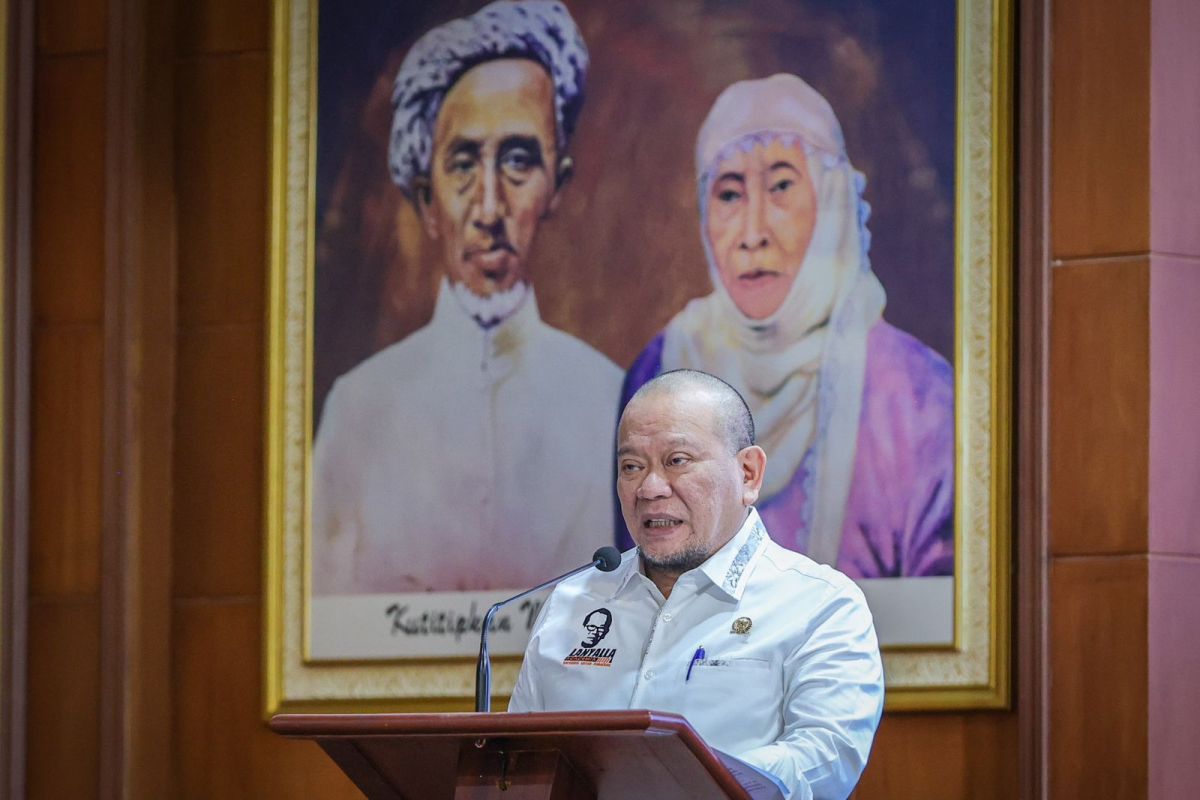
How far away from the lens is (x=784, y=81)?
14.2ft

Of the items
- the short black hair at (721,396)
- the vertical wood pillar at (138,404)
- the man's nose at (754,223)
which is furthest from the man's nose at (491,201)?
the short black hair at (721,396)

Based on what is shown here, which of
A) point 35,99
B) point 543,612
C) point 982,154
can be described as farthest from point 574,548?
point 35,99

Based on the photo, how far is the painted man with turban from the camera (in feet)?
14.4

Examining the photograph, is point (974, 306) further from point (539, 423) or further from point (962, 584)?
point (539, 423)

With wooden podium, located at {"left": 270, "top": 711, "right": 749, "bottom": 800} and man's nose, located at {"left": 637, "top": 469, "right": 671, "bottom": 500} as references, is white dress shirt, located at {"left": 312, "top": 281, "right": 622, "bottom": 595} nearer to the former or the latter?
man's nose, located at {"left": 637, "top": 469, "right": 671, "bottom": 500}

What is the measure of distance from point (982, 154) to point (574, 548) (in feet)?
4.15

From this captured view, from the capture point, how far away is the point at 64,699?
4508 millimetres

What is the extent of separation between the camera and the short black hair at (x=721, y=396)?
3299mm

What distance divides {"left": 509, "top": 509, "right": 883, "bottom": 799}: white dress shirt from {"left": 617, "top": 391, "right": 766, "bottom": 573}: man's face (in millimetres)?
43

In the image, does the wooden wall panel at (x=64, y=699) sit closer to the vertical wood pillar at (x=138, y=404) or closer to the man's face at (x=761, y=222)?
the vertical wood pillar at (x=138, y=404)

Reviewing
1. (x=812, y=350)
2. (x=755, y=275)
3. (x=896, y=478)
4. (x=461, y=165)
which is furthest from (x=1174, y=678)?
(x=461, y=165)

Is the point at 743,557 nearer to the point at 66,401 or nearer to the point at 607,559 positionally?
the point at 607,559

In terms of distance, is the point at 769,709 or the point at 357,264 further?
the point at 357,264

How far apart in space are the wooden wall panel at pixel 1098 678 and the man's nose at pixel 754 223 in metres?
0.98
